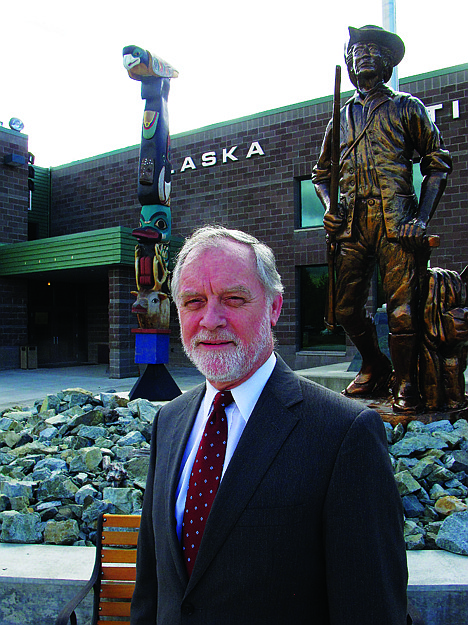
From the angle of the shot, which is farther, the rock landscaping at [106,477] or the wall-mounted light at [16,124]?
the wall-mounted light at [16,124]

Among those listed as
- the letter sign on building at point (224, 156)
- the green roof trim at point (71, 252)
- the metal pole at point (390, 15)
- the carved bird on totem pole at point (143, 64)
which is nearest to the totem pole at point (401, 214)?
the carved bird on totem pole at point (143, 64)

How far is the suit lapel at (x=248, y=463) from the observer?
4.28ft

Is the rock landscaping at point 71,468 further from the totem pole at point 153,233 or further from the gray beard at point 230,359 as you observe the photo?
the gray beard at point 230,359

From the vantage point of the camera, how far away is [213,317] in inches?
60.0

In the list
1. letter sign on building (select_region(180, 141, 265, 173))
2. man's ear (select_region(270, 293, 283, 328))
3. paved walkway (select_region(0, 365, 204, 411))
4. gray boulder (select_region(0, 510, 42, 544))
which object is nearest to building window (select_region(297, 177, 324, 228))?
letter sign on building (select_region(180, 141, 265, 173))

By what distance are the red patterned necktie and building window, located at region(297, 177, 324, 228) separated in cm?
1308

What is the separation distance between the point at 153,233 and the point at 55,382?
6.71m

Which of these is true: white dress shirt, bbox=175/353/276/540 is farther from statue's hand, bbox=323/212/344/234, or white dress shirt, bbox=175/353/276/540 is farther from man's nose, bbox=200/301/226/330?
statue's hand, bbox=323/212/344/234

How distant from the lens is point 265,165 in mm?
14688

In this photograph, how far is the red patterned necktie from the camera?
4.68ft

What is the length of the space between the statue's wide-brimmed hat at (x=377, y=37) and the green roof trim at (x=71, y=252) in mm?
9517

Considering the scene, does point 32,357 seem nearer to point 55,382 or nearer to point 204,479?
point 55,382

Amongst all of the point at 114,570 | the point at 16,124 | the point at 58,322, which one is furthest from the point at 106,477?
the point at 16,124

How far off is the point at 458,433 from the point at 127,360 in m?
10.6
